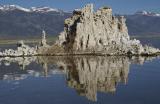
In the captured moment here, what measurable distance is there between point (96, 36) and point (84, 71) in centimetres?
4614

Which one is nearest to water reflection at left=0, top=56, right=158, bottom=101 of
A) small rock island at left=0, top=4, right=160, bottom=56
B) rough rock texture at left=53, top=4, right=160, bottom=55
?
small rock island at left=0, top=4, right=160, bottom=56

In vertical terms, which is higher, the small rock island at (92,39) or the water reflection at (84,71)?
the small rock island at (92,39)

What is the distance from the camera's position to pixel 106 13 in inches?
6058

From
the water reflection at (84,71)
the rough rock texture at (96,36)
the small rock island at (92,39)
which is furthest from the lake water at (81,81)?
the rough rock texture at (96,36)

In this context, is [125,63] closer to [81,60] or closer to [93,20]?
[81,60]

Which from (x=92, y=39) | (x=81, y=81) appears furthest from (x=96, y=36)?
(x=81, y=81)

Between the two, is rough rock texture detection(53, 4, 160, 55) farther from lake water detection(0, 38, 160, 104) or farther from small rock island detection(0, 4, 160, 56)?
lake water detection(0, 38, 160, 104)

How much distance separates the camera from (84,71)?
10081cm

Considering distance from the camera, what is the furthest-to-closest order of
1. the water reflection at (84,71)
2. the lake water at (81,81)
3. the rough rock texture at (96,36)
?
the rough rock texture at (96,36), the water reflection at (84,71), the lake water at (81,81)

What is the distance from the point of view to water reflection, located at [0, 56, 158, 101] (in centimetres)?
8000

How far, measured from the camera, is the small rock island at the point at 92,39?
463 feet

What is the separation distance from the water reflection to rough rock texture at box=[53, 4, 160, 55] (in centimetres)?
1008

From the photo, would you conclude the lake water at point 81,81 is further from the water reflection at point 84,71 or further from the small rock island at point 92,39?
the small rock island at point 92,39

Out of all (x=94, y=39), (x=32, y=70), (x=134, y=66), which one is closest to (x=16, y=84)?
(x=32, y=70)
